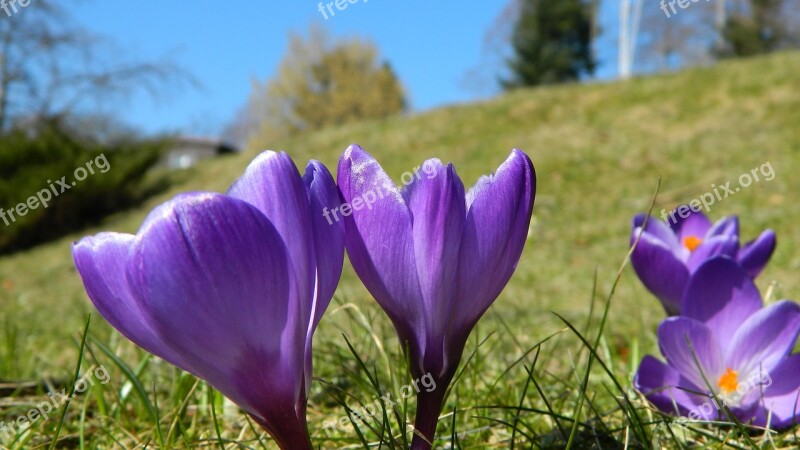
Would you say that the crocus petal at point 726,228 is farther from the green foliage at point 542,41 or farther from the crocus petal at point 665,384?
the green foliage at point 542,41

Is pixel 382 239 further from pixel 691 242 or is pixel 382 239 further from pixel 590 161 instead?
pixel 590 161

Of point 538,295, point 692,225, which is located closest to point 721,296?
point 692,225

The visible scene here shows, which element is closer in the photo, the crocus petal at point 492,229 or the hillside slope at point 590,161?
the crocus petal at point 492,229

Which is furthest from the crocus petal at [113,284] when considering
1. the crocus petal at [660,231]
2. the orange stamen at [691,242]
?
the orange stamen at [691,242]

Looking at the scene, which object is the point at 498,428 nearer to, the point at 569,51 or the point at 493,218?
the point at 493,218

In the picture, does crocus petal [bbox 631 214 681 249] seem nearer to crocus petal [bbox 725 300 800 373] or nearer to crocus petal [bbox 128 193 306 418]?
crocus petal [bbox 725 300 800 373]
